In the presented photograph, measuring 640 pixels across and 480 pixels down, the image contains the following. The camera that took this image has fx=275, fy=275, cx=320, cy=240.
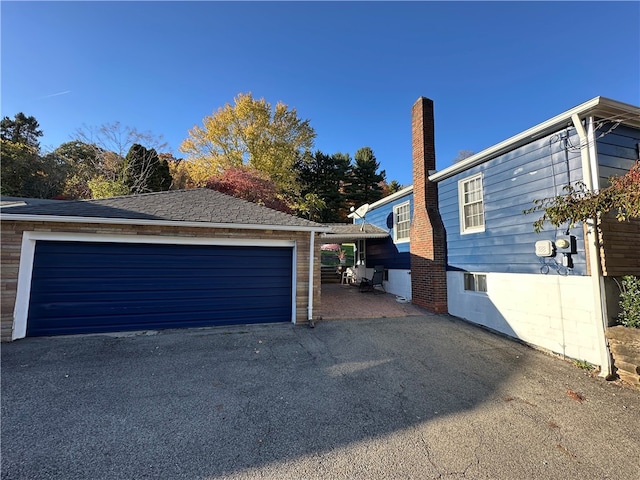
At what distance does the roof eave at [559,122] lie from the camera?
16.2 ft

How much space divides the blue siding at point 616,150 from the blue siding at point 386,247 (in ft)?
18.3

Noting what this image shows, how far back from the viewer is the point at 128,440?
2.81 meters

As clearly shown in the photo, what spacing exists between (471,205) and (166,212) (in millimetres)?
8148

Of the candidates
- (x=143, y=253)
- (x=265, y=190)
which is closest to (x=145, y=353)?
(x=143, y=253)

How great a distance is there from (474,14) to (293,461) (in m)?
11.0

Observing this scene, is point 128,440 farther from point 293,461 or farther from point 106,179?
point 106,179

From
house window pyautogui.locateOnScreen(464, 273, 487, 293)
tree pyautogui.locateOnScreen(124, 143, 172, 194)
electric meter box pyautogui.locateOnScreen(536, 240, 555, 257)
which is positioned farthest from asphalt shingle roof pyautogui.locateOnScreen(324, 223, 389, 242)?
tree pyautogui.locateOnScreen(124, 143, 172, 194)

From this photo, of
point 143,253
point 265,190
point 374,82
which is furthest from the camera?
point 265,190

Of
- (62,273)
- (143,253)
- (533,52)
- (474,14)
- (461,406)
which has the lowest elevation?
(461,406)

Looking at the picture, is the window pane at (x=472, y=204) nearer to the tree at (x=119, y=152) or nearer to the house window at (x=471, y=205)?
the house window at (x=471, y=205)

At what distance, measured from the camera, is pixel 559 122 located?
5473mm

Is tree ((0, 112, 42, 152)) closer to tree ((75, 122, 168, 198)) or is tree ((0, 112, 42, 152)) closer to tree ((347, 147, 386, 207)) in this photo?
tree ((75, 122, 168, 198))

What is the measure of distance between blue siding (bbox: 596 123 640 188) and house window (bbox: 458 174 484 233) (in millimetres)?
2502

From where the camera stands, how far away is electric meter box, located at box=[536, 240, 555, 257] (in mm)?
5578
